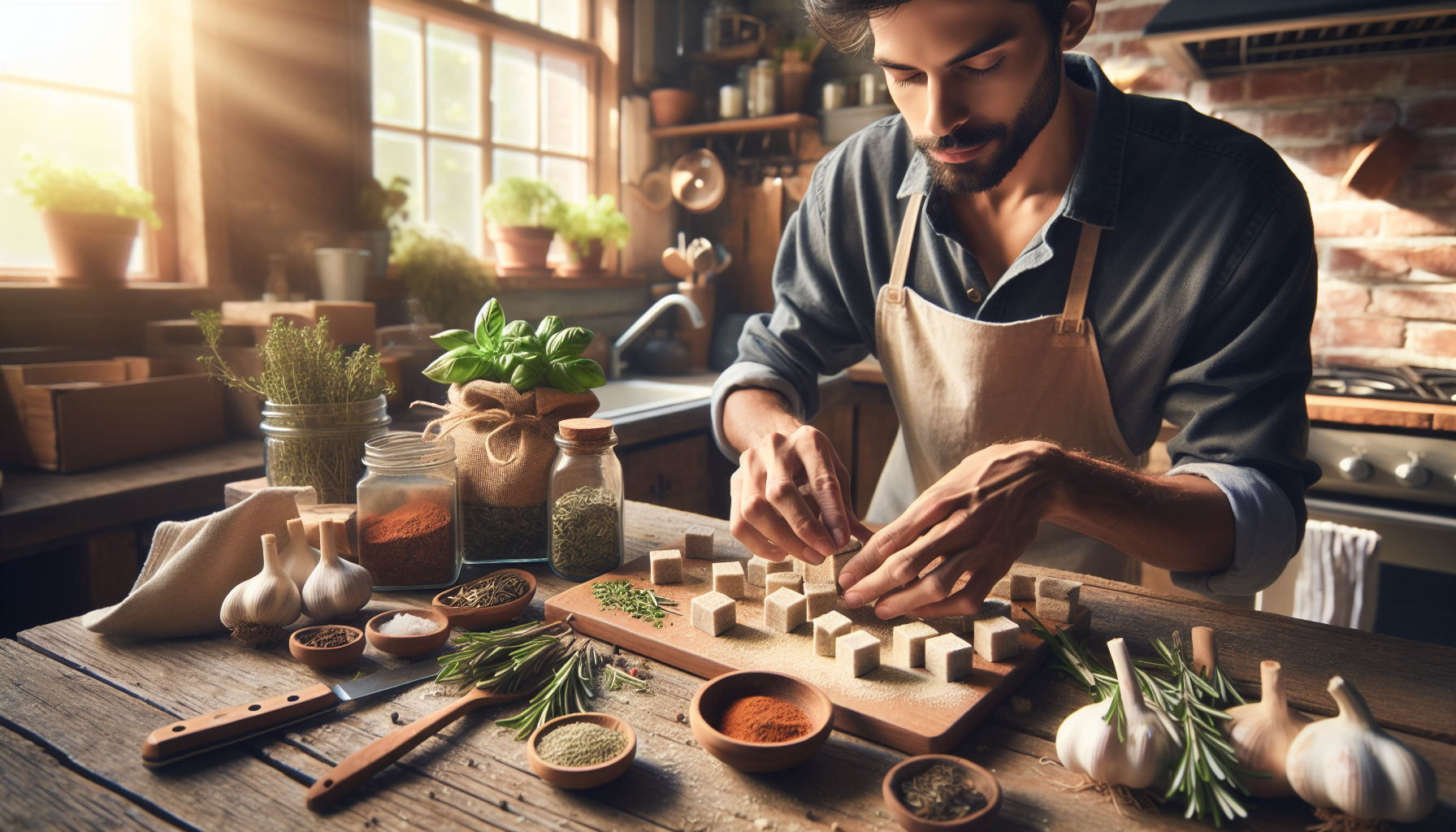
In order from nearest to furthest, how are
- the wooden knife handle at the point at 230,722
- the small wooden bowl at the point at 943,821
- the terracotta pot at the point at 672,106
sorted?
the small wooden bowl at the point at 943,821 → the wooden knife handle at the point at 230,722 → the terracotta pot at the point at 672,106

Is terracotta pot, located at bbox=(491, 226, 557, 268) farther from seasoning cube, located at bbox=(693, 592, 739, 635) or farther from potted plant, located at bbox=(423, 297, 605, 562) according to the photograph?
seasoning cube, located at bbox=(693, 592, 739, 635)

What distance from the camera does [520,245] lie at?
10.8ft

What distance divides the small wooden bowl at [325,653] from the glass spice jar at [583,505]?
1.06ft

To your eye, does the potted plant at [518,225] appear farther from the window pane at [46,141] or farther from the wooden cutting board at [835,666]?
the wooden cutting board at [835,666]

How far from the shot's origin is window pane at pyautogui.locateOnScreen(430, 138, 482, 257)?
3.25 meters

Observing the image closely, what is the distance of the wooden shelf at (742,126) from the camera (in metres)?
3.79

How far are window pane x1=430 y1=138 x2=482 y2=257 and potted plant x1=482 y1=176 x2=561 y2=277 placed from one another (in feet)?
0.26

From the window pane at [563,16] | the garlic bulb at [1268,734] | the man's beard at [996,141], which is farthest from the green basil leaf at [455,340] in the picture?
the window pane at [563,16]

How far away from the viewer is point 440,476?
1.18m

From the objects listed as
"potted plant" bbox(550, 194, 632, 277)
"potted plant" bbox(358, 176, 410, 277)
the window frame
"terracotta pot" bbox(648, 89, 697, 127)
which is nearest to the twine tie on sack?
"potted plant" bbox(358, 176, 410, 277)

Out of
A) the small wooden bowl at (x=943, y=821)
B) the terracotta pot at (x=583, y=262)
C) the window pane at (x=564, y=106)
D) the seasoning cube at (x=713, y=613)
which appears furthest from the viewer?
the window pane at (x=564, y=106)

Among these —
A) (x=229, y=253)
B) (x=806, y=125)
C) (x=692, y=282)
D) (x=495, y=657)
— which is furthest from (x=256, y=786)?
(x=806, y=125)

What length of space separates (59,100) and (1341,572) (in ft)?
11.6

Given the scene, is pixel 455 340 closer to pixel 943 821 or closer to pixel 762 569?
pixel 762 569
